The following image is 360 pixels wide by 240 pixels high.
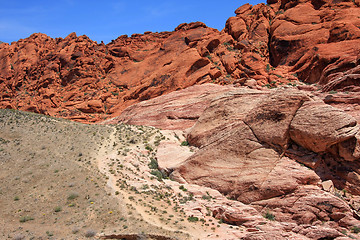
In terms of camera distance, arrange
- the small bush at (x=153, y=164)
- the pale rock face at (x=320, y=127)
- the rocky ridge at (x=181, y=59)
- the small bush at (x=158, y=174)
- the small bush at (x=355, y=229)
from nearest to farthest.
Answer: the small bush at (x=355, y=229) < the pale rock face at (x=320, y=127) < the small bush at (x=158, y=174) < the small bush at (x=153, y=164) < the rocky ridge at (x=181, y=59)

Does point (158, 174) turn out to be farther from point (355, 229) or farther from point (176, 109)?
point (176, 109)

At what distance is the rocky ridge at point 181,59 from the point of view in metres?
36.2

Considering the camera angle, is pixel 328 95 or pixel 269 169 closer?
pixel 269 169

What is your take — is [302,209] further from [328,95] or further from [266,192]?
[328,95]

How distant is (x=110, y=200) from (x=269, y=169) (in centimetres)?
984

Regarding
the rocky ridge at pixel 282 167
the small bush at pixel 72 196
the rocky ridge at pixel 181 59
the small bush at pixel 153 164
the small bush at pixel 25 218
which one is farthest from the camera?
the rocky ridge at pixel 181 59

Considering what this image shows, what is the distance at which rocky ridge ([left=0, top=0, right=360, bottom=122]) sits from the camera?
3616 centimetres

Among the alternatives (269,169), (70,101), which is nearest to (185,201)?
(269,169)

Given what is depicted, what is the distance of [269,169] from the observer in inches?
701

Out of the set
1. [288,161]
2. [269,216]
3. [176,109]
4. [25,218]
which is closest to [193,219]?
[269,216]

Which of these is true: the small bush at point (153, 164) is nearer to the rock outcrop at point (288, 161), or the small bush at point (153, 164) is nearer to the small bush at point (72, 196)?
the rock outcrop at point (288, 161)

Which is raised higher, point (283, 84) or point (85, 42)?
point (85, 42)

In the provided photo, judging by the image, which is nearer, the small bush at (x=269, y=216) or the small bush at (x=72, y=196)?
the small bush at (x=269, y=216)

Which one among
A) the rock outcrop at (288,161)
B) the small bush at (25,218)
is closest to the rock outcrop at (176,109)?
the rock outcrop at (288,161)
